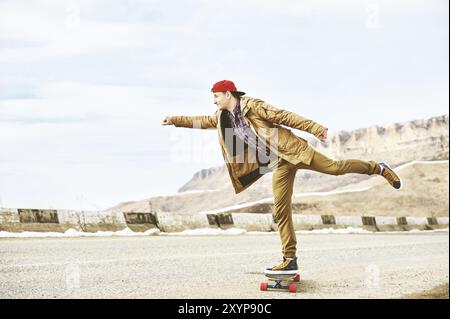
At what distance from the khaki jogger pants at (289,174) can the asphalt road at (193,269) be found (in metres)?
0.62

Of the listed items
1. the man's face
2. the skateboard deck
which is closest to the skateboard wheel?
the skateboard deck

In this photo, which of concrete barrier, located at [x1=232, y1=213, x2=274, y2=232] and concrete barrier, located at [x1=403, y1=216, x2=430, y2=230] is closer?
concrete barrier, located at [x1=232, y1=213, x2=274, y2=232]

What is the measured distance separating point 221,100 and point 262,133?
0.46m

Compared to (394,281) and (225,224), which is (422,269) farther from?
(225,224)

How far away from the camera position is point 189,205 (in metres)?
43.7

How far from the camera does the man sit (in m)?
5.75

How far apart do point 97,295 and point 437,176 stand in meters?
37.4

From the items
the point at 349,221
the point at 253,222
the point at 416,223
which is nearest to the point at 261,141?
the point at 253,222

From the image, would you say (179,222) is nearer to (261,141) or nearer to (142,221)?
(142,221)

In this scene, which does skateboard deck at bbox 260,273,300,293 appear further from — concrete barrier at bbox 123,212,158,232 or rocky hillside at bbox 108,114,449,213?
rocky hillside at bbox 108,114,449,213

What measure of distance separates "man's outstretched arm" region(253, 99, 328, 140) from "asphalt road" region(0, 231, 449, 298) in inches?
67.4

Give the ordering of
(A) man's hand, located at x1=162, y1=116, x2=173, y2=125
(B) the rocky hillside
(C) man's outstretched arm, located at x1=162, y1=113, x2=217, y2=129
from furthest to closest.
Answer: (B) the rocky hillside → (A) man's hand, located at x1=162, y1=116, x2=173, y2=125 → (C) man's outstretched arm, located at x1=162, y1=113, x2=217, y2=129
